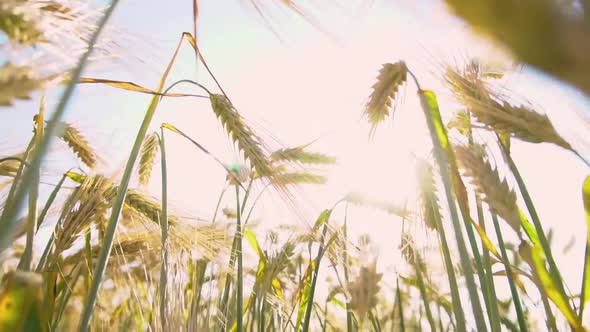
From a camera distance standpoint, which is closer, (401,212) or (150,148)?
(401,212)

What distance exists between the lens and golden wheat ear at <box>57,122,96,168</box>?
172cm

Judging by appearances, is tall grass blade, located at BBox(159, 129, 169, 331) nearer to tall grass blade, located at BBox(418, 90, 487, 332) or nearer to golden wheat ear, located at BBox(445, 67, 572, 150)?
tall grass blade, located at BBox(418, 90, 487, 332)

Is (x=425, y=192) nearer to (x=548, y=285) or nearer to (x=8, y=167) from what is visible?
(x=548, y=285)

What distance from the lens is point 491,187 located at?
91 centimetres

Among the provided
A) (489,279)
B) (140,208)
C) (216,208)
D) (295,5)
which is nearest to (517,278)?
(489,279)

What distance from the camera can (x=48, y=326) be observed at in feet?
3.75

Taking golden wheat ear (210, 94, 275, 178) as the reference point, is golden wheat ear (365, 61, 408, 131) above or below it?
above

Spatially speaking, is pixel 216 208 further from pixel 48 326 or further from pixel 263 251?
pixel 48 326

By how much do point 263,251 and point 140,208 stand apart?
59 cm

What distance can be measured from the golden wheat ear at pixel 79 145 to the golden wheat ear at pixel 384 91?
1.00 meters

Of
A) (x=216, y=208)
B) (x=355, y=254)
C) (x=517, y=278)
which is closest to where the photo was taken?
(x=517, y=278)

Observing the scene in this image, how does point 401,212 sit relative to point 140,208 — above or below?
above

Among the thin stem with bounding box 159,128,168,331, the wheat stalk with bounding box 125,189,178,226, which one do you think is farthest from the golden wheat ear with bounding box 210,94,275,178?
the wheat stalk with bounding box 125,189,178,226

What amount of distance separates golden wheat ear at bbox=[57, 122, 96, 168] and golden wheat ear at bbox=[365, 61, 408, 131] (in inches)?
39.2
